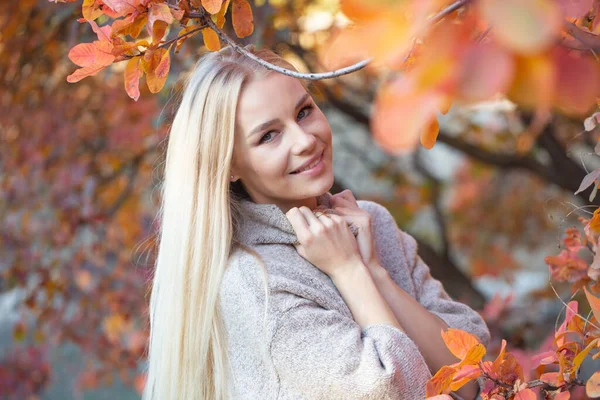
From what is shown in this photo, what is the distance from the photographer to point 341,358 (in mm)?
1402

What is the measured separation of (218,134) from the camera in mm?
1631

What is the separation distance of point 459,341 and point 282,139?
0.69 meters

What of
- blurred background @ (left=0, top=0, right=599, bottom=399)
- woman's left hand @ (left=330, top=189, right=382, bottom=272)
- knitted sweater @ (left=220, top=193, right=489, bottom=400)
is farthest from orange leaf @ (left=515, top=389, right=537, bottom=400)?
blurred background @ (left=0, top=0, right=599, bottom=399)

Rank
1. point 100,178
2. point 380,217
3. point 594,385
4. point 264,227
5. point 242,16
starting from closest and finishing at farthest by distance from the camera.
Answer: point 594,385 → point 242,16 → point 264,227 → point 380,217 → point 100,178

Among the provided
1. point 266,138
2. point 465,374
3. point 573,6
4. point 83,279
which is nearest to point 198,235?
point 266,138

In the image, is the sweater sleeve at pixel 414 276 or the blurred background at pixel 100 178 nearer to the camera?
the sweater sleeve at pixel 414 276

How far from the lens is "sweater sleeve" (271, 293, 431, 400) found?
1.39 metres

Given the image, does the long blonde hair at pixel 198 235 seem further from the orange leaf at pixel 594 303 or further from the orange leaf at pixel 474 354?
the orange leaf at pixel 594 303

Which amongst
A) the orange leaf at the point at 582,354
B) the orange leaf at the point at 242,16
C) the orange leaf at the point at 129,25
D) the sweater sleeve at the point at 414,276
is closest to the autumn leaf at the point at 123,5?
the orange leaf at the point at 129,25

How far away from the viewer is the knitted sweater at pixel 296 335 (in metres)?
1.40

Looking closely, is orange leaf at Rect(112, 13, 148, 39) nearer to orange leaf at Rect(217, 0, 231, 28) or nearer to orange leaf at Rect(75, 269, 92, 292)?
orange leaf at Rect(217, 0, 231, 28)

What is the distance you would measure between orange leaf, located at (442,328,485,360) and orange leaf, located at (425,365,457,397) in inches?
1.2

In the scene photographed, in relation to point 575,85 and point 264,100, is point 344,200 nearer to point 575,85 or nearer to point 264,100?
point 264,100

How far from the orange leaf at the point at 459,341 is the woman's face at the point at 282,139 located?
1.99 ft
